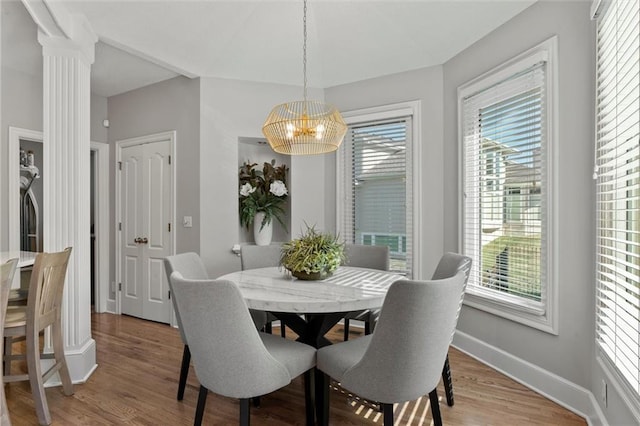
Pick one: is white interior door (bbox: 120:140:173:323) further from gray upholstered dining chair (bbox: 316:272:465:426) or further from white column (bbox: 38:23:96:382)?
gray upholstered dining chair (bbox: 316:272:465:426)

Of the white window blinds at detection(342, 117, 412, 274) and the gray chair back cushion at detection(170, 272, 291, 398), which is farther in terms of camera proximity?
the white window blinds at detection(342, 117, 412, 274)

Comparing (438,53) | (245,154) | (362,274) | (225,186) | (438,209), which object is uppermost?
(438,53)

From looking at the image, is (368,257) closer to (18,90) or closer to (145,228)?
(145,228)

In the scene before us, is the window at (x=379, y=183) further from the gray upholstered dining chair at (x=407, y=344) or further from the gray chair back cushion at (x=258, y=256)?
the gray upholstered dining chair at (x=407, y=344)

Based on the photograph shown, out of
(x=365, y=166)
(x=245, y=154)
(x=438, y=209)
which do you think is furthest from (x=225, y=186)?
(x=438, y=209)

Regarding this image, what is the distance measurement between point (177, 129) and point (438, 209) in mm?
2817

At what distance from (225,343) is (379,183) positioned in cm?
263

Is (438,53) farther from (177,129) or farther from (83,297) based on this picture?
(83,297)

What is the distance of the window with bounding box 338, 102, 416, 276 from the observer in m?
3.66

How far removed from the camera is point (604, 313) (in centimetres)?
194

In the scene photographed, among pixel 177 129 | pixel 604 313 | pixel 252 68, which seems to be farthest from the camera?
pixel 177 129

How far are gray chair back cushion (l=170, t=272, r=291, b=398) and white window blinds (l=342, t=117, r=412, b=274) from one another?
230 centimetres

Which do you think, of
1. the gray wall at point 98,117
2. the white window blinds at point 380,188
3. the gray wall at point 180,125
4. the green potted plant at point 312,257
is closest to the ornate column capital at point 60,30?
the gray wall at point 180,125

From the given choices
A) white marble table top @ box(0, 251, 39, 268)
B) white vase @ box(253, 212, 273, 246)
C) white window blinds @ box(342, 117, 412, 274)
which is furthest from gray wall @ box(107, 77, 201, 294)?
white window blinds @ box(342, 117, 412, 274)
